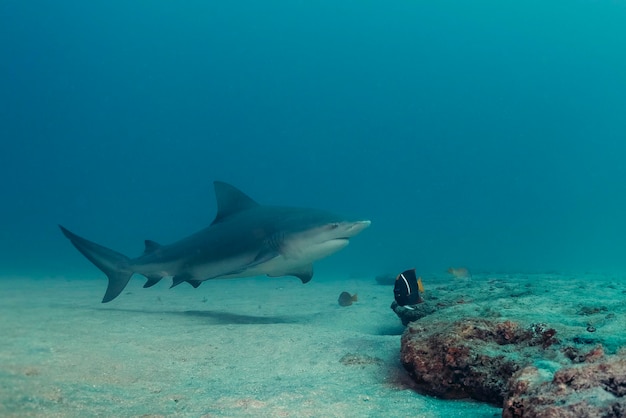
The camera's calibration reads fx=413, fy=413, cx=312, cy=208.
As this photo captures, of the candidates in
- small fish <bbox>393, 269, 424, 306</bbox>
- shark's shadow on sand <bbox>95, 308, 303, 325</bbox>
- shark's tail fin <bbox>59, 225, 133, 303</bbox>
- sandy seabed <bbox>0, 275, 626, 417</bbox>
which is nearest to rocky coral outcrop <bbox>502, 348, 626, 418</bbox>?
sandy seabed <bbox>0, 275, 626, 417</bbox>

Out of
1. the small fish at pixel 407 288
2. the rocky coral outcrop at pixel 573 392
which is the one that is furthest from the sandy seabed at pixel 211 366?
the rocky coral outcrop at pixel 573 392

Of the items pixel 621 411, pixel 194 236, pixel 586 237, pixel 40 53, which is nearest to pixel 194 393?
pixel 621 411

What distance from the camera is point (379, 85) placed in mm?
137625

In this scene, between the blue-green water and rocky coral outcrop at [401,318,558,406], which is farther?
the blue-green water

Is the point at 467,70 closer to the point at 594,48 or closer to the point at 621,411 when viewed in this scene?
the point at 594,48

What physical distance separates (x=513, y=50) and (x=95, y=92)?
5031 inches

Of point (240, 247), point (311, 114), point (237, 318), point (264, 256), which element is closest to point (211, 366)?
point (264, 256)

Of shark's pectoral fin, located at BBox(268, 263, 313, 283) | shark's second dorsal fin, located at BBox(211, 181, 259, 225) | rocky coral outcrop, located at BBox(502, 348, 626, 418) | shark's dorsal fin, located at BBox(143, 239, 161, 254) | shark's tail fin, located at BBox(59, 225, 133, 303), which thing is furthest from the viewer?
shark's second dorsal fin, located at BBox(211, 181, 259, 225)

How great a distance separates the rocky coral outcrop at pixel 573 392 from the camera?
6.48ft

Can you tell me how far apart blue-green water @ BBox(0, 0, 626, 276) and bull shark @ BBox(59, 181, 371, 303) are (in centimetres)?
7978

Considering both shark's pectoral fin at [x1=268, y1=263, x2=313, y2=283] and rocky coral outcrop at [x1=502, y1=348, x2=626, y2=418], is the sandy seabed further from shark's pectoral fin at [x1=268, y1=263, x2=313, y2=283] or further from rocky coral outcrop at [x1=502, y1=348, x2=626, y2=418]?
shark's pectoral fin at [x1=268, y1=263, x2=313, y2=283]

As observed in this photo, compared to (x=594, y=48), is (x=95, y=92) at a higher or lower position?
lower

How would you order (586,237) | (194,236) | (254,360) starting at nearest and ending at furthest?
1. (254,360)
2. (194,236)
3. (586,237)

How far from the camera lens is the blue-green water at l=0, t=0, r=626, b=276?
10650 centimetres
